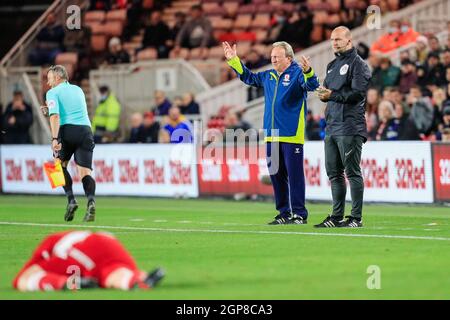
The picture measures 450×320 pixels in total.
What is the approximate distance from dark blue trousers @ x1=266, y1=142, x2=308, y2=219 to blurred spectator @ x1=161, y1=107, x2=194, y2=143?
979 centimetres

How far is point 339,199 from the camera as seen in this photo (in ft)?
51.6

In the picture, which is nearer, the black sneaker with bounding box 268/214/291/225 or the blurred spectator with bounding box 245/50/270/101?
the black sneaker with bounding box 268/214/291/225

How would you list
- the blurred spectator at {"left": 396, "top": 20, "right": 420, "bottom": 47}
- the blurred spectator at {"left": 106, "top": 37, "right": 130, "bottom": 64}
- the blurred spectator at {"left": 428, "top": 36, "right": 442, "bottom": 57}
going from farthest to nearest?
1. the blurred spectator at {"left": 106, "top": 37, "right": 130, "bottom": 64}
2. the blurred spectator at {"left": 396, "top": 20, "right": 420, "bottom": 47}
3. the blurred spectator at {"left": 428, "top": 36, "right": 442, "bottom": 57}

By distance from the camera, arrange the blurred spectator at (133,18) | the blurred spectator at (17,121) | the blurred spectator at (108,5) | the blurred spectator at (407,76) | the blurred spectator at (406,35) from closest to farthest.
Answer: the blurred spectator at (407,76) < the blurred spectator at (406,35) < the blurred spectator at (17,121) < the blurred spectator at (133,18) < the blurred spectator at (108,5)

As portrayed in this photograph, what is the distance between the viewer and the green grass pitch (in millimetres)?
9961

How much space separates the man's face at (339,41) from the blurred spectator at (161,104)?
13.9 metres

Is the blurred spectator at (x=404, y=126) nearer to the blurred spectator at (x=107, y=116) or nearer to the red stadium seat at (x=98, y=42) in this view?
the blurred spectator at (x=107, y=116)

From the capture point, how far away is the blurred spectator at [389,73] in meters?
25.5

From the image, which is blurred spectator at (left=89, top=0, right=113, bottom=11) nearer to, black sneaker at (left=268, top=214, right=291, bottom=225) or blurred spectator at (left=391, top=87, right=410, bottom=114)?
blurred spectator at (left=391, top=87, right=410, bottom=114)

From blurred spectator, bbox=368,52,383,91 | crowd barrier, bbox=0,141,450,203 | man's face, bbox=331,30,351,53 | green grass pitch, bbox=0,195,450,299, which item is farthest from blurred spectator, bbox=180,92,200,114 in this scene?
man's face, bbox=331,30,351,53

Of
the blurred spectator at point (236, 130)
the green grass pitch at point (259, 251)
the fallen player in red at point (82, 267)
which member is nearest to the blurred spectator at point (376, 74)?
the blurred spectator at point (236, 130)

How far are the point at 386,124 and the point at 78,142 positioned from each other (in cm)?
726

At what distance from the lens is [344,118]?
50.9ft

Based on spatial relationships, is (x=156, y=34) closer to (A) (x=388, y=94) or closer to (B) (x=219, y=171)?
(B) (x=219, y=171)
